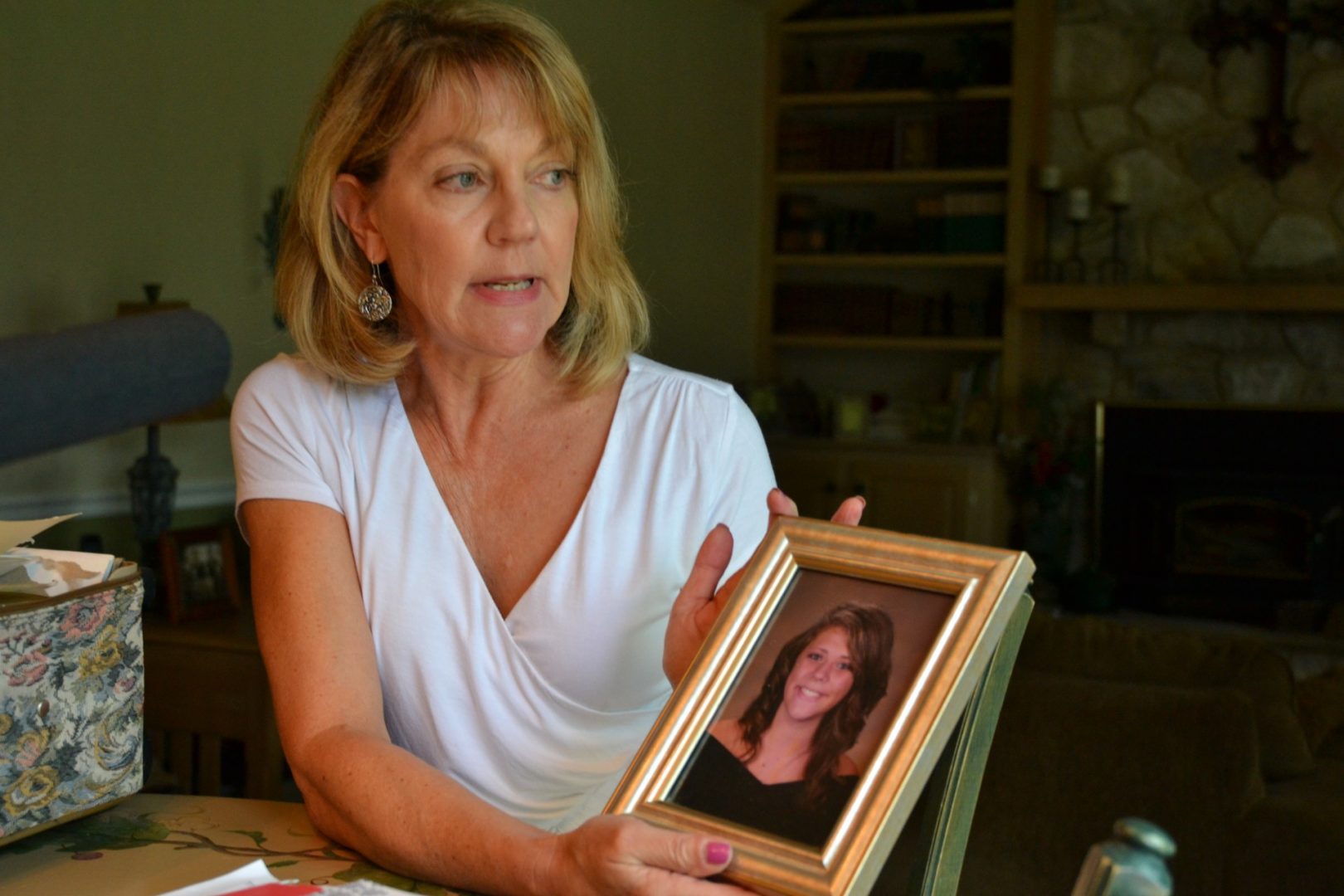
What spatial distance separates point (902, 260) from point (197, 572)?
395 centimetres

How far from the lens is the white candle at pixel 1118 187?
5.79 m

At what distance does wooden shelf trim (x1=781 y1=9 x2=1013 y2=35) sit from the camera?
237 inches

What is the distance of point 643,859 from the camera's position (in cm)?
79

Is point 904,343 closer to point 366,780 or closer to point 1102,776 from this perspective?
point 1102,776

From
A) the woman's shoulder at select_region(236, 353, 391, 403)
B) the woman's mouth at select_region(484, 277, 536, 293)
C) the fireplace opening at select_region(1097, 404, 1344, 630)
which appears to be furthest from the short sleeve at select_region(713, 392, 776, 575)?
the fireplace opening at select_region(1097, 404, 1344, 630)

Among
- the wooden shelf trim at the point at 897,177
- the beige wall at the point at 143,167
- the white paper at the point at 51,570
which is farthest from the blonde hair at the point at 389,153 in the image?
the wooden shelf trim at the point at 897,177

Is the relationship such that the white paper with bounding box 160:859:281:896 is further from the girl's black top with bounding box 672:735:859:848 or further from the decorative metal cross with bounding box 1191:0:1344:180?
the decorative metal cross with bounding box 1191:0:1344:180

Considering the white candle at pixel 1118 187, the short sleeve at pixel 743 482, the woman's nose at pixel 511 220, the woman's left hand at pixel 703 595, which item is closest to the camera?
the woman's left hand at pixel 703 595

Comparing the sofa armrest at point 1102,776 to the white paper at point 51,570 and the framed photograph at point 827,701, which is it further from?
the white paper at point 51,570

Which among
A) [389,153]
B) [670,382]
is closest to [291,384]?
[389,153]

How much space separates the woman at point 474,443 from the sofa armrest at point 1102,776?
1.00m

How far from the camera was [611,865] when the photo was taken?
801mm

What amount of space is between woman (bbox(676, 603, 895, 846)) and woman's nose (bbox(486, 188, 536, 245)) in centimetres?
56

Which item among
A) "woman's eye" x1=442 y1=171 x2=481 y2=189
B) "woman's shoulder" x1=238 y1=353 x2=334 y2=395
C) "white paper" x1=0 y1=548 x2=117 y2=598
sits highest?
"woman's eye" x1=442 y1=171 x2=481 y2=189
